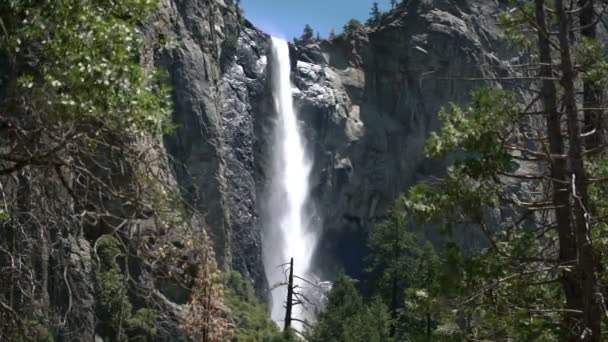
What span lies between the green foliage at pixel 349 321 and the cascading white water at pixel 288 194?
20218mm

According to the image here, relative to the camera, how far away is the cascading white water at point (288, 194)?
6438 centimetres

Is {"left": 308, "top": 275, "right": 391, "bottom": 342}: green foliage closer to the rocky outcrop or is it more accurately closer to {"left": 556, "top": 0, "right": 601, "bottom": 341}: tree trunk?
the rocky outcrop

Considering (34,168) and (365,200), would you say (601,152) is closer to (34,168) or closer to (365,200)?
(34,168)

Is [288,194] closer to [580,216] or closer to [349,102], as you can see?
[349,102]

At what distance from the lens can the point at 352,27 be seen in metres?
73.1

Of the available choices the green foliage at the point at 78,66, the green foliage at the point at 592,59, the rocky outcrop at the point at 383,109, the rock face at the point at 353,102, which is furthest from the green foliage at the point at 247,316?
the green foliage at the point at 78,66

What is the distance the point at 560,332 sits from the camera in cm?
773

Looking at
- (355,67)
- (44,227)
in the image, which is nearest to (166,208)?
(44,227)

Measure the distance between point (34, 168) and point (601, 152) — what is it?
20.0 ft

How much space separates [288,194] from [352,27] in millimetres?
16222

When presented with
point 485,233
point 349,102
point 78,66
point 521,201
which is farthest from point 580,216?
point 349,102

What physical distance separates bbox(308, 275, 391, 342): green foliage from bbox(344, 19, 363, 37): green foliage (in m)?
32.4

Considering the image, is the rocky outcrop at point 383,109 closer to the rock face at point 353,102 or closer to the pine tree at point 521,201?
the rock face at point 353,102

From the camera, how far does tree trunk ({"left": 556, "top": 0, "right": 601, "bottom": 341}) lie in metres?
7.20
